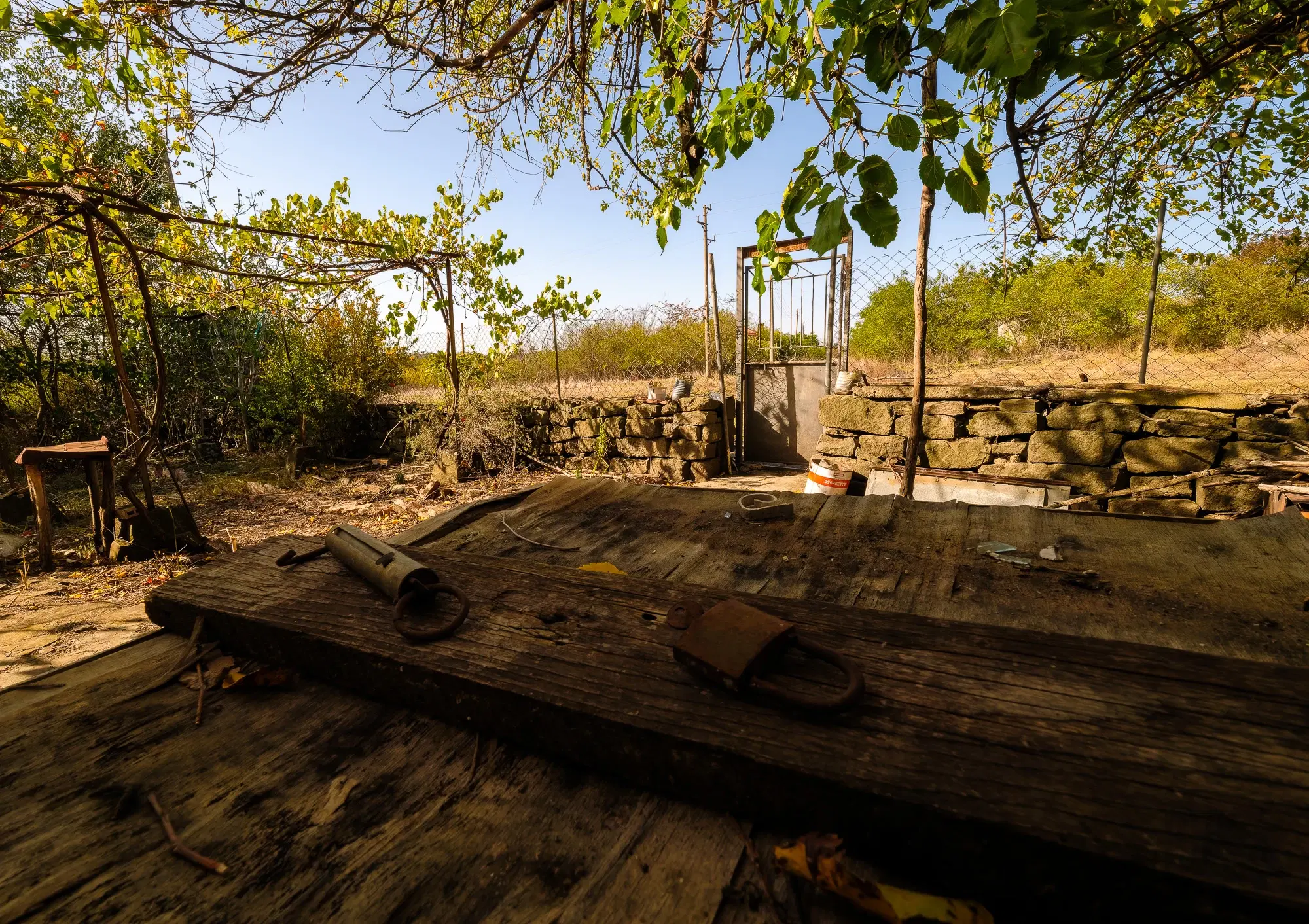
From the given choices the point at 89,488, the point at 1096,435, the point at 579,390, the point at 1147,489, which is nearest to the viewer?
the point at 89,488

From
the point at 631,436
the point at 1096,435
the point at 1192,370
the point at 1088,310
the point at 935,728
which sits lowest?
the point at 631,436

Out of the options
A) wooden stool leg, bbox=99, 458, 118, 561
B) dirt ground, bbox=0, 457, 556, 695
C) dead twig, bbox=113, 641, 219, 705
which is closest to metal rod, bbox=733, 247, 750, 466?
dirt ground, bbox=0, 457, 556, 695

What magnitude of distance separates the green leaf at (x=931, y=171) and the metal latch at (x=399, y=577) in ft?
4.47

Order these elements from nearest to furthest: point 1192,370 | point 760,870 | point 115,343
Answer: point 760,870
point 115,343
point 1192,370

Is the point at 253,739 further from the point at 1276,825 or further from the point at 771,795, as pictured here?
the point at 1276,825

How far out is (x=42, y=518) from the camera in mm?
4742

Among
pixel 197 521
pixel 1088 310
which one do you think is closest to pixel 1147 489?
pixel 1088 310

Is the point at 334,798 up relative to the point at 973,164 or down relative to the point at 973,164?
down

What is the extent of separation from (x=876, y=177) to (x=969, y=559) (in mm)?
916

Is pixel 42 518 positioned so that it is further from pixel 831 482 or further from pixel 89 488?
pixel 831 482

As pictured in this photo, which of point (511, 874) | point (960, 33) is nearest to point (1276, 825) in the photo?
point (511, 874)

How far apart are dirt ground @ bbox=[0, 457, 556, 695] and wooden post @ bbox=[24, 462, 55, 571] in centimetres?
11

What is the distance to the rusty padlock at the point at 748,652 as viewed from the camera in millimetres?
625

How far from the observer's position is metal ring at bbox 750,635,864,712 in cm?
61
